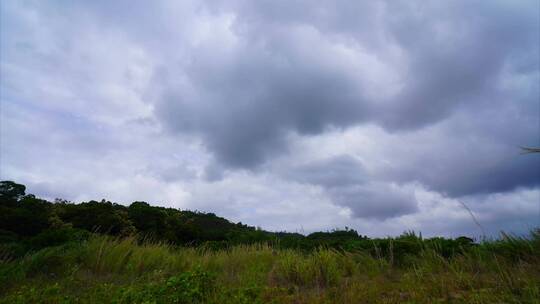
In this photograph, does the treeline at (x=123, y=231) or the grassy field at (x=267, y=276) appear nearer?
the grassy field at (x=267, y=276)

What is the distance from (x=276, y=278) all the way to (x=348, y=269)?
1.72 meters

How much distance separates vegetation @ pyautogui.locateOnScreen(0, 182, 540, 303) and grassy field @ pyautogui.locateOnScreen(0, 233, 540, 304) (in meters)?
0.02

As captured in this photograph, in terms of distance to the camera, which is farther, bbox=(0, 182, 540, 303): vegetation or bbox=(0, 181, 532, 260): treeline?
bbox=(0, 181, 532, 260): treeline

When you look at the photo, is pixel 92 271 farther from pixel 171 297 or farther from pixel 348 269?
pixel 348 269

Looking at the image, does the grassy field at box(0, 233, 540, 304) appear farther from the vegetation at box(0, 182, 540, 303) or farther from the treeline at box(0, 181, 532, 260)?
the treeline at box(0, 181, 532, 260)

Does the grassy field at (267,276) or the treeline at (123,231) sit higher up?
the treeline at (123,231)

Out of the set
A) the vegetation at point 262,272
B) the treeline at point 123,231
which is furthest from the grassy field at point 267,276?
the treeline at point 123,231

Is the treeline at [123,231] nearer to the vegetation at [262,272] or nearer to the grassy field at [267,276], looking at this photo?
the vegetation at [262,272]

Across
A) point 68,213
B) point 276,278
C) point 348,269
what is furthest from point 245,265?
point 68,213

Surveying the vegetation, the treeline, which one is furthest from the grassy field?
the treeline

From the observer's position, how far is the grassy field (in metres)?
6.36

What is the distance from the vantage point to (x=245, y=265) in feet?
33.7

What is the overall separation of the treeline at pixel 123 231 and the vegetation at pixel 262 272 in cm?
5

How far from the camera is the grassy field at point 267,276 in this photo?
6.36 m
